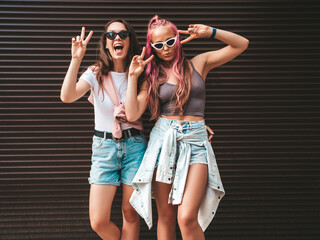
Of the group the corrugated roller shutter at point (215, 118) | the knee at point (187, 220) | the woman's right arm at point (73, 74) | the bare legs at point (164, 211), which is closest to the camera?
the knee at point (187, 220)

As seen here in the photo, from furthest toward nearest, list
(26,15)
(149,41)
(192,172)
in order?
(26,15) < (149,41) < (192,172)

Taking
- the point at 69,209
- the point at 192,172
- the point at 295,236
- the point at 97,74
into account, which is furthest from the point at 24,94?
the point at 295,236

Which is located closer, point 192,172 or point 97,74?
point 192,172

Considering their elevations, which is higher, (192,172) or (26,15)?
(26,15)

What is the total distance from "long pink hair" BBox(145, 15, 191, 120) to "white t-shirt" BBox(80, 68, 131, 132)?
0.91ft

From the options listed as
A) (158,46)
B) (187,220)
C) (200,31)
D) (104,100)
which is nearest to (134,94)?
(104,100)

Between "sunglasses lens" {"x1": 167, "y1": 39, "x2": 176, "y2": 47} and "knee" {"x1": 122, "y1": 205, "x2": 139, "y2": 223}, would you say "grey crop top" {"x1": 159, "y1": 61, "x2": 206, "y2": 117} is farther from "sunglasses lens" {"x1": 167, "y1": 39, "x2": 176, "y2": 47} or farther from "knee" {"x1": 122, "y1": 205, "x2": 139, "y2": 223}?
"knee" {"x1": 122, "y1": 205, "x2": 139, "y2": 223}

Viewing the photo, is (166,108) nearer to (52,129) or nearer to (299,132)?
(52,129)

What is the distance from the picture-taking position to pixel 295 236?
3625 mm

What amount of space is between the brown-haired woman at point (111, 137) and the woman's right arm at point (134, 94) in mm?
140

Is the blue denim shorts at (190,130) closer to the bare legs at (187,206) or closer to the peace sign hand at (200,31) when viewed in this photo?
the bare legs at (187,206)

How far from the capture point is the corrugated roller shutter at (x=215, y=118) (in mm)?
3449

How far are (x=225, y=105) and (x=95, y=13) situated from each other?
1951mm

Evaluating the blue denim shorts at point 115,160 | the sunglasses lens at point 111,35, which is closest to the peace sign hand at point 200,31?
the sunglasses lens at point 111,35
